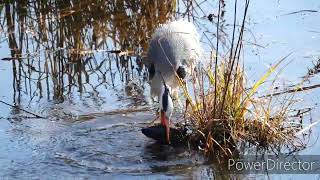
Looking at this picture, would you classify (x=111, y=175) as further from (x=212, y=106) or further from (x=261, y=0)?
(x=261, y=0)

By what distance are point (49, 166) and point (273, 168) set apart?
66.9 inches

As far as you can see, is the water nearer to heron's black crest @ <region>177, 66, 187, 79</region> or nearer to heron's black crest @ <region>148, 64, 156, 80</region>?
heron's black crest @ <region>148, 64, 156, 80</region>

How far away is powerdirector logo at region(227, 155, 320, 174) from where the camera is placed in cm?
515

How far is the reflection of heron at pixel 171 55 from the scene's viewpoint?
6840 mm

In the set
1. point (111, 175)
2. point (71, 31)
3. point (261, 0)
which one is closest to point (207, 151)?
point (111, 175)

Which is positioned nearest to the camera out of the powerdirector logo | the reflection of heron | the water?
the powerdirector logo

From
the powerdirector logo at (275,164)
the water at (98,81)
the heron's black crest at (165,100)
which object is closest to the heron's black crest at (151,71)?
the water at (98,81)

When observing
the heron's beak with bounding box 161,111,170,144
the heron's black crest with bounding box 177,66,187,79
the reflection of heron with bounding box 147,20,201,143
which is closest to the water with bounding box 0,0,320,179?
the heron's beak with bounding box 161,111,170,144

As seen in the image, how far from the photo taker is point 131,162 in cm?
546

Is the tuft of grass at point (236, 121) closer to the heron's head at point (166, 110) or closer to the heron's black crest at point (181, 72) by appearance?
the heron's head at point (166, 110)

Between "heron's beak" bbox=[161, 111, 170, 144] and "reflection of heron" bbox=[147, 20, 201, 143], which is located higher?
"reflection of heron" bbox=[147, 20, 201, 143]

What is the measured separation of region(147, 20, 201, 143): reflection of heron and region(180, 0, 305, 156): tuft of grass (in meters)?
0.91

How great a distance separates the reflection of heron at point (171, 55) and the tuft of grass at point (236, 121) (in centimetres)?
91

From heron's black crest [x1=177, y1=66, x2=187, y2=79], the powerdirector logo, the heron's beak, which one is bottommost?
the powerdirector logo
